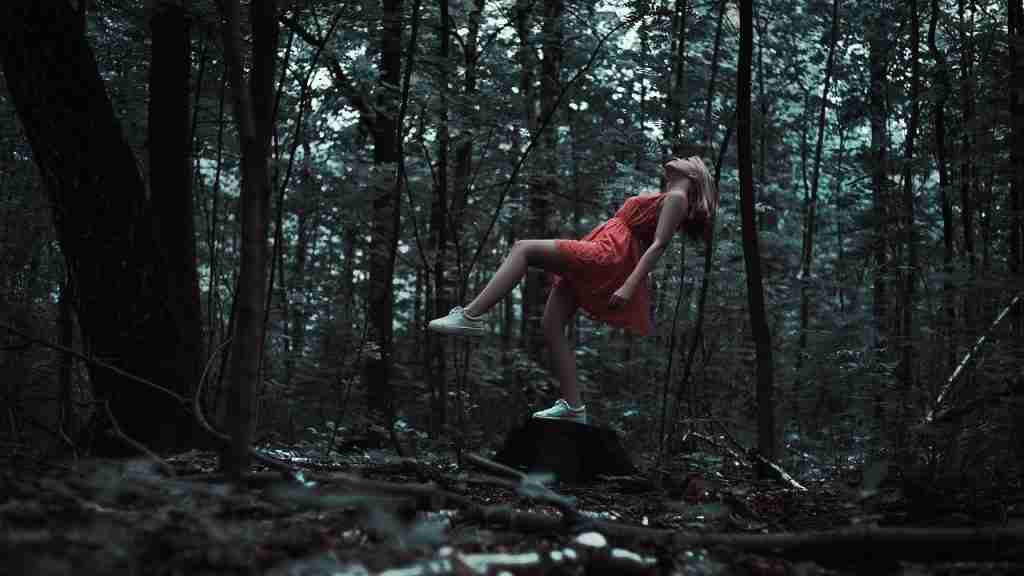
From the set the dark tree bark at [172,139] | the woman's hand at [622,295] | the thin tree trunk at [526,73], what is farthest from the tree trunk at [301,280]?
the woman's hand at [622,295]

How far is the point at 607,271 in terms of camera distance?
505cm

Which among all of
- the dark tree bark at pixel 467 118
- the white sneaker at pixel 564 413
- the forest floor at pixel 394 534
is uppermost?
the dark tree bark at pixel 467 118

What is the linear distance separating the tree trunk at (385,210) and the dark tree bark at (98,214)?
2.07m

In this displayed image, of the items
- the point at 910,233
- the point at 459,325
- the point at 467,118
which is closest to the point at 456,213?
the point at 467,118

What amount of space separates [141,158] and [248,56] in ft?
10.1

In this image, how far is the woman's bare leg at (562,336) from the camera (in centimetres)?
533

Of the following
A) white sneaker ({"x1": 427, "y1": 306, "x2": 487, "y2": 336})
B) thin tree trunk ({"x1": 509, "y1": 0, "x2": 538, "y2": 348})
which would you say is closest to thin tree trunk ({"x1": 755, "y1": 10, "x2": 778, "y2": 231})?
thin tree trunk ({"x1": 509, "y1": 0, "x2": 538, "y2": 348})

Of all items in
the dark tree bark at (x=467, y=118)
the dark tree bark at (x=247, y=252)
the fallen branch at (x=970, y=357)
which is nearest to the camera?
the dark tree bark at (x=247, y=252)

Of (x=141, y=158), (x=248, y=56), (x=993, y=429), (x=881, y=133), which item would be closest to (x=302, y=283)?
(x=141, y=158)

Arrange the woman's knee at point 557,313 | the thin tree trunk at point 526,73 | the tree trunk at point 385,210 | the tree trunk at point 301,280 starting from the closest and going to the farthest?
1. the woman's knee at point 557,313
2. the tree trunk at point 385,210
3. the thin tree trunk at point 526,73
4. the tree trunk at point 301,280

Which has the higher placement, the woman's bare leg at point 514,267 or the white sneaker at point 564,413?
the woman's bare leg at point 514,267

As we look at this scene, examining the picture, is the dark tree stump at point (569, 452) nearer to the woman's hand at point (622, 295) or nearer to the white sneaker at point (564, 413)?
the white sneaker at point (564, 413)

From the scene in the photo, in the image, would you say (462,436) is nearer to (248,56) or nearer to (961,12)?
(248,56)

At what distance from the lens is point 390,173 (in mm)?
7758
